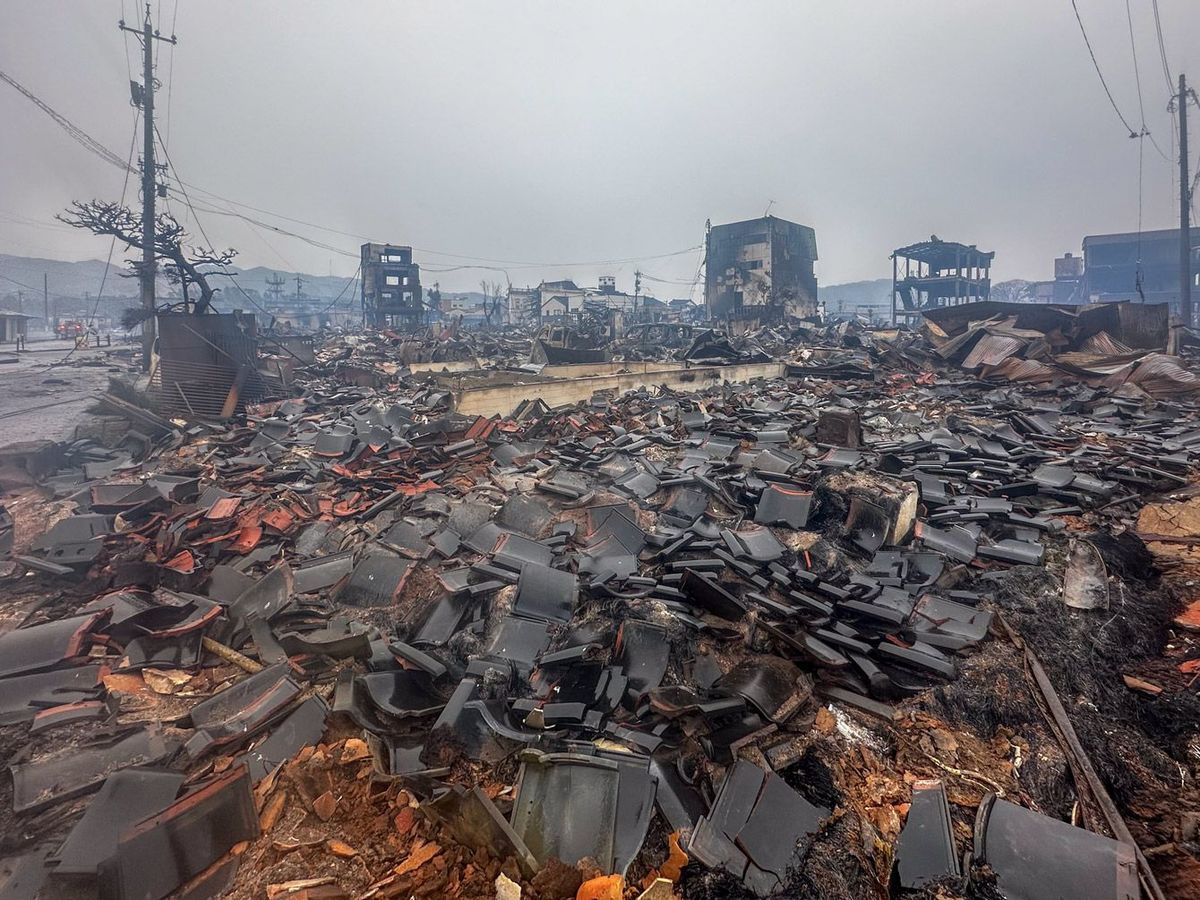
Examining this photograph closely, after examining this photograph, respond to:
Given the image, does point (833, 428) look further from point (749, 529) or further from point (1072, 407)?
point (1072, 407)

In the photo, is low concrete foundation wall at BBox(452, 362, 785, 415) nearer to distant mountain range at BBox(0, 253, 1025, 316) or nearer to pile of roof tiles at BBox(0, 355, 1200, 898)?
pile of roof tiles at BBox(0, 355, 1200, 898)

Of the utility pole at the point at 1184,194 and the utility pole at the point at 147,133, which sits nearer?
the utility pole at the point at 147,133

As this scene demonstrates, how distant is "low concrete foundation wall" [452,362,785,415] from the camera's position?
41.9ft

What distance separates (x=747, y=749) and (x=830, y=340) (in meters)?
25.5

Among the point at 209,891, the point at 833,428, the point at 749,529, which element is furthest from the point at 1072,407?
the point at 209,891

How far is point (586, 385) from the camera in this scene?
14680 millimetres

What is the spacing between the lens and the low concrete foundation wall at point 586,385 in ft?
41.9

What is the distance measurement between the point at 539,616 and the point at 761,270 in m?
44.7

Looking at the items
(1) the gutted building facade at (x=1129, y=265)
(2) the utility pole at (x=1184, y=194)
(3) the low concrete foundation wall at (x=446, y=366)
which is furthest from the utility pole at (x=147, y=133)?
(1) the gutted building facade at (x=1129, y=265)

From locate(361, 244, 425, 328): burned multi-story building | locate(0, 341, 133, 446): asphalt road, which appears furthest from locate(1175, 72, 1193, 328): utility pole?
locate(361, 244, 425, 328): burned multi-story building

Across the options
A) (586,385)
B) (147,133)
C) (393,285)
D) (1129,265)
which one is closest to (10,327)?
(393,285)

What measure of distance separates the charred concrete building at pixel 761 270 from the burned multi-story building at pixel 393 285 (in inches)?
1031

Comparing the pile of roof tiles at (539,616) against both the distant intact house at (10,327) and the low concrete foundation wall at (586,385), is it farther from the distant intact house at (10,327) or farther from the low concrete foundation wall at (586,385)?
the distant intact house at (10,327)

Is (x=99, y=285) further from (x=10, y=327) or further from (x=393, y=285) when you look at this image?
(x=393, y=285)
